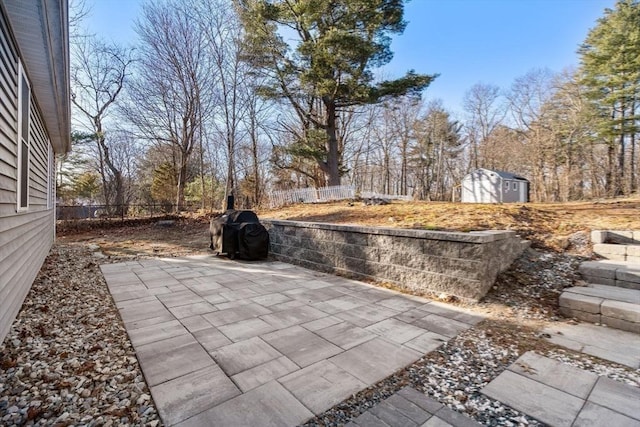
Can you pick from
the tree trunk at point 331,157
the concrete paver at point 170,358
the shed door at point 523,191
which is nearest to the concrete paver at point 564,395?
the concrete paver at point 170,358

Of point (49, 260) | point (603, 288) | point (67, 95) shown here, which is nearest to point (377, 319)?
point (603, 288)

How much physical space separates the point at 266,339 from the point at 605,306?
2747mm

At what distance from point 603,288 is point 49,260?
7.59 metres

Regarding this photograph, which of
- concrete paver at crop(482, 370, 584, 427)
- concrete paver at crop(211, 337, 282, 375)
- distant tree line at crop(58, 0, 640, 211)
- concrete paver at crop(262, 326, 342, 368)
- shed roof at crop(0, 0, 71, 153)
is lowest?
concrete paver at crop(482, 370, 584, 427)

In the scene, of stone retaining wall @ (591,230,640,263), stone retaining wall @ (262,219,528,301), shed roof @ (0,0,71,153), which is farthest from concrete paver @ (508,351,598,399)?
shed roof @ (0,0,71,153)

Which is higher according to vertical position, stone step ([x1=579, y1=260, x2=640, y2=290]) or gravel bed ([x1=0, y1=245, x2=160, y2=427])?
stone step ([x1=579, y1=260, x2=640, y2=290])

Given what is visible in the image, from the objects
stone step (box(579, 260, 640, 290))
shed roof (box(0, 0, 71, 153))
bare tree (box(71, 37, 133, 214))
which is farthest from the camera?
bare tree (box(71, 37, 133, 214))

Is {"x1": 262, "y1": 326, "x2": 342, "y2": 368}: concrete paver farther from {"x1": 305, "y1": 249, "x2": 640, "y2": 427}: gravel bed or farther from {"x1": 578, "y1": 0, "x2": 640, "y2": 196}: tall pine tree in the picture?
{"x1": 578, "y1": 0, "x2": 640, "y2": 196}: tall pine tree

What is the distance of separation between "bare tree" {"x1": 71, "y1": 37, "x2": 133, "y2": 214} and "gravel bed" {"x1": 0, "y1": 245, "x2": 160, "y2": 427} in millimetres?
10049

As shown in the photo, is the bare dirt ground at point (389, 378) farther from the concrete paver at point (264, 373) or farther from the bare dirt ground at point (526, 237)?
the concrete paver at point (264, 373)

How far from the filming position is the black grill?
5145 mm

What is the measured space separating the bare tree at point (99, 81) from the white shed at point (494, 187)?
15.9 m

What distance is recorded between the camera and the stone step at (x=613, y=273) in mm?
2816

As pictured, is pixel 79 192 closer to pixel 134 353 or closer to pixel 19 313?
pixel 19 313
